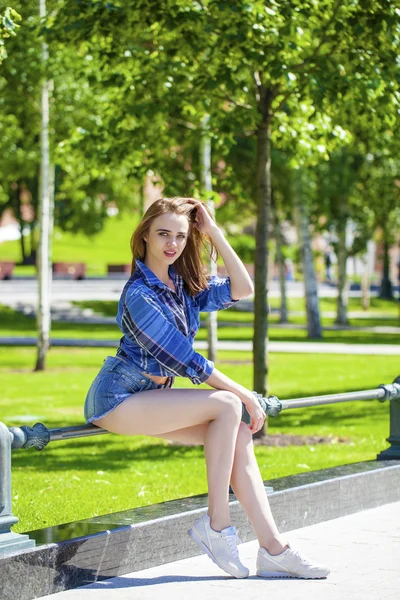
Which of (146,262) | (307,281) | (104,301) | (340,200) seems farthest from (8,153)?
(146,262)

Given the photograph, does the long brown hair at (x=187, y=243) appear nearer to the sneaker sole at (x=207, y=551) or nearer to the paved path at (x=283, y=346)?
the sneaker sole at (x=207, y=551)

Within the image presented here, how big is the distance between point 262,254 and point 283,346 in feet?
48.1

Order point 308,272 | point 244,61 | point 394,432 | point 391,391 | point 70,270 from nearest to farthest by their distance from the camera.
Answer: point 391,391 → point 394,432 → point 244,61 → point 308,272 → point 70,270

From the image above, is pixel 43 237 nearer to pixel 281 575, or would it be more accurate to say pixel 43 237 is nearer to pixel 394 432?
pixel 394 432

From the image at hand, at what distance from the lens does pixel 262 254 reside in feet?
36.2

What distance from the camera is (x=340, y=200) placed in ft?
108

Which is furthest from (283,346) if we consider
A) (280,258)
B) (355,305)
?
(355,305)

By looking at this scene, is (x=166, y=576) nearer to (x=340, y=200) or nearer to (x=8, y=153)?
(x=8, y=153)

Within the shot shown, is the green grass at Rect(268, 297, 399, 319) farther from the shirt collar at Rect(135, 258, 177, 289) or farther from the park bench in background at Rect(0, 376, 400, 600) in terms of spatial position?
the shirt collar at Rect(135, 258, 177, 289)

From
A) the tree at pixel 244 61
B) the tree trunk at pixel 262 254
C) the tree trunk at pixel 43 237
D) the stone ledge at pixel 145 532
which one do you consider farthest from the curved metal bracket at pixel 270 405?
the tree trunk at pixel 43 237

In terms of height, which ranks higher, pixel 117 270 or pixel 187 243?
pixel 187 243

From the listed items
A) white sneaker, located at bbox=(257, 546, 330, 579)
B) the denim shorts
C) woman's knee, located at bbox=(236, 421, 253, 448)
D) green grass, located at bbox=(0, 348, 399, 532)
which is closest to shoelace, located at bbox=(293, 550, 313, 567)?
white sneaker, located at bbox=(257, 546, 330, 579)

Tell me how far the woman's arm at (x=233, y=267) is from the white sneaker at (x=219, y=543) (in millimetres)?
1124

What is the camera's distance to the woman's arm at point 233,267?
5.62 metres
